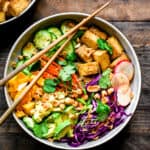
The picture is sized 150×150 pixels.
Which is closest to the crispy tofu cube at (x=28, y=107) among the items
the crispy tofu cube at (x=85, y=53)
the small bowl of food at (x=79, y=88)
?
the small bowl of food at (x=79, y=88)

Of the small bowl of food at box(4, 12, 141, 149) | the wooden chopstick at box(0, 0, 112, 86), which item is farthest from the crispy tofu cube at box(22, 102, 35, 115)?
the wooden chopstick at box(0, 0, 112, 86)

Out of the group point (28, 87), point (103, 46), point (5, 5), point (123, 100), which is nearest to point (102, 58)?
point (103, 46)

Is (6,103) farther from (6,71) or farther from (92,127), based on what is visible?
(92,127)

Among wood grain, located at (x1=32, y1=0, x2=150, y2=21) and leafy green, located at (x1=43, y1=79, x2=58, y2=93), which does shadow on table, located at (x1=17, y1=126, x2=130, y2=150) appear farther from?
wood grain, located at (x1=32, y1=0, x2=150, y2=21)

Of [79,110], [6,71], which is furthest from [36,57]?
[79,110]

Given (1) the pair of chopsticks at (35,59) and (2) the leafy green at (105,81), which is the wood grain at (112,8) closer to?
(1) the pair of chopsticks at (35,59)

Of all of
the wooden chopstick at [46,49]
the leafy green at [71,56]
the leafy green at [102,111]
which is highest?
the wooden chopstick at [46,49]

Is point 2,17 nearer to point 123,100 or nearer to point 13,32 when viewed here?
point 13,32
